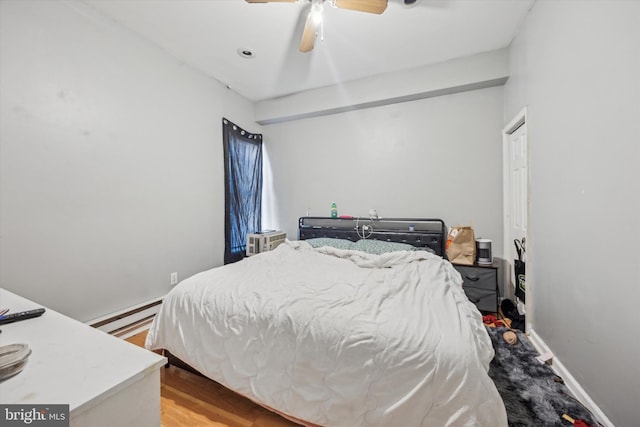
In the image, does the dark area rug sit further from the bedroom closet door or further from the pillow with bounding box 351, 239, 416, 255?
the pillow with bounding box 351, 239, 416, 255

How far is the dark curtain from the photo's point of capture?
3.36 m

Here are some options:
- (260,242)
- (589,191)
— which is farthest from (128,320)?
(589,191)

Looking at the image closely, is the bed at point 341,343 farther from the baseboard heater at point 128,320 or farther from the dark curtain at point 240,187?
the dark curtain at point 240,187

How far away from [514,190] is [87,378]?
131 inches

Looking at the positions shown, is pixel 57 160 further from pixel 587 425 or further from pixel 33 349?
pixel 587 425

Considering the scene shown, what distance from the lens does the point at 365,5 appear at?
1746mm

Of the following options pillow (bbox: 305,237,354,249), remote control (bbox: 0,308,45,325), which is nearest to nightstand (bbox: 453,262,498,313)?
pillow (bbox: 305,237,354,249)

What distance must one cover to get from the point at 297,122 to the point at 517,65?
2.65m

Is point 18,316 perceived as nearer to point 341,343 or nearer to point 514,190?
point 341,343

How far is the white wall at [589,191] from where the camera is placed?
3.68 ft

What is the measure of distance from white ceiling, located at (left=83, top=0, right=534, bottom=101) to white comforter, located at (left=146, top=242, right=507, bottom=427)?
86.4 inches

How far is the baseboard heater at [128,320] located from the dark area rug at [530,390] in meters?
2.92

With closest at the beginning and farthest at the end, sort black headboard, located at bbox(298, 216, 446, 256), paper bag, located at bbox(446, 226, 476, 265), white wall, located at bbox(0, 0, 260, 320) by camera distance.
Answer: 1. white wall, located at bbox(0, 0, 260, 320)
2. paper bag, located at bbox(446, 226, 476, 265)
3. black headboard, located at bbox(298, 216, 446, 256)

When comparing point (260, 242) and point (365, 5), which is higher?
point (365, 5)
